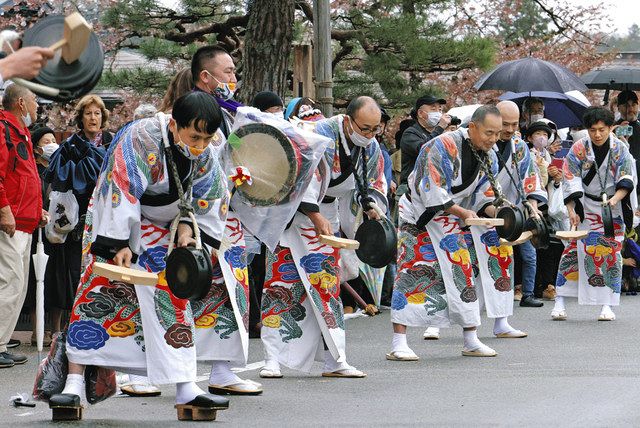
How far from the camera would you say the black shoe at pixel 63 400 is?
6730 mm

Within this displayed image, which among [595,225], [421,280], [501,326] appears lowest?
[501,326]

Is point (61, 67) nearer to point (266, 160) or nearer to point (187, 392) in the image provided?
point (187, 392)

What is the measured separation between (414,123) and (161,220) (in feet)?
21.5

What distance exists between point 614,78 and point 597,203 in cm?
469

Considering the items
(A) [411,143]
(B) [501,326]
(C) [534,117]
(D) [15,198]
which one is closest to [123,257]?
(D) [15,198]

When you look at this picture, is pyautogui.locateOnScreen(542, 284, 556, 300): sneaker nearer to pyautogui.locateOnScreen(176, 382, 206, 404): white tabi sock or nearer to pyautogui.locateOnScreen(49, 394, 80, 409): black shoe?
pyautogui.locateOnScreen(176, 382, 206, 404): white tabi sock

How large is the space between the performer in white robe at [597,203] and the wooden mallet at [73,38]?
24.0ft

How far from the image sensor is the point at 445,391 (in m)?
8.12

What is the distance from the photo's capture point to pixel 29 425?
22.2 feet

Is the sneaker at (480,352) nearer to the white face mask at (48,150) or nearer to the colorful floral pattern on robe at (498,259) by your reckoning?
the colorful floral pattern on robe at (498,259)

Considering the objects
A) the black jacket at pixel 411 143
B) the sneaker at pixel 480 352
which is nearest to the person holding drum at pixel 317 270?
the sneaker at pixel 480 352

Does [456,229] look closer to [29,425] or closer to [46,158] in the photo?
[46,158]

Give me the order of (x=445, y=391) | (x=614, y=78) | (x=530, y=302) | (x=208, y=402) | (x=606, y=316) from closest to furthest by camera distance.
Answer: (x=208, y=402)
(x=445, y=391)
(x=606, y=316)
(x=530, y=302)
(x=614, y=78)

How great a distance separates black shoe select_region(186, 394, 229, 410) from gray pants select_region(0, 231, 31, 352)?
3.06m
